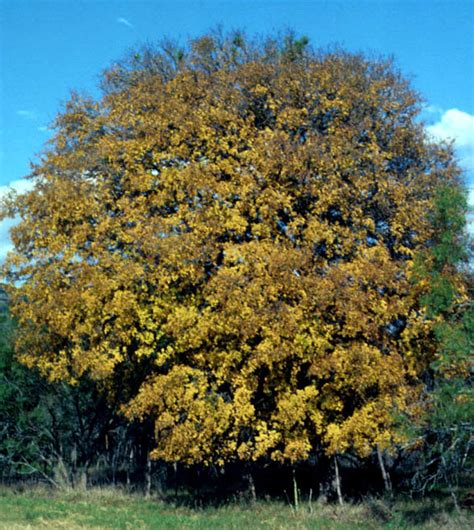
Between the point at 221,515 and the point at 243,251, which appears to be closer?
the point at 243,251

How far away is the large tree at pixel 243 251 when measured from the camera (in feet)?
50.5

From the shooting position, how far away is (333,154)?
663 inches

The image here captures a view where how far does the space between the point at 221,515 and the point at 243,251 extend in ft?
20.8

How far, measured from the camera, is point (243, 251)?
15602mm

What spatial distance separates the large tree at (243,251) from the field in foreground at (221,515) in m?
1.39

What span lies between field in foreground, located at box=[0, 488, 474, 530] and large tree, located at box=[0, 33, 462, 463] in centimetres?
139

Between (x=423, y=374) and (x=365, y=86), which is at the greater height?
(x=365, y=86)

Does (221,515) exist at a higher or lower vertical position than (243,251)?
lower

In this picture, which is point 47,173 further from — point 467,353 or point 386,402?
point 467,353

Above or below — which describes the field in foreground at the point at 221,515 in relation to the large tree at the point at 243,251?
below

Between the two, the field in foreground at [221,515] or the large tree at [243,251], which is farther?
the large tree at [243,251]

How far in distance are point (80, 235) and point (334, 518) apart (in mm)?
9003

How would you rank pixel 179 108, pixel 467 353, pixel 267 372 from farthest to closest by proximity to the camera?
pixel 179 108 < pixel 267 372 < pixel 467 353

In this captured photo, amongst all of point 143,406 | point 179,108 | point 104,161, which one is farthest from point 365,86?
point 143,406
